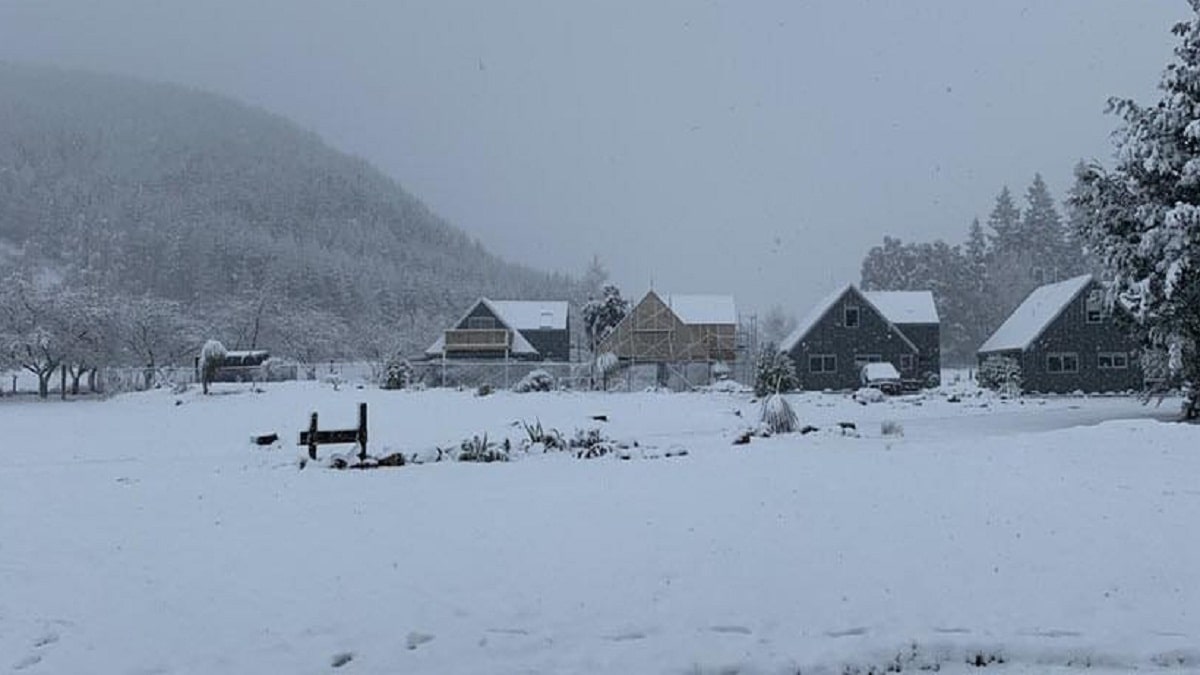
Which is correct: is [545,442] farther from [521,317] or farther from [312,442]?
[521,317]

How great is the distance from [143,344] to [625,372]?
3433 cm

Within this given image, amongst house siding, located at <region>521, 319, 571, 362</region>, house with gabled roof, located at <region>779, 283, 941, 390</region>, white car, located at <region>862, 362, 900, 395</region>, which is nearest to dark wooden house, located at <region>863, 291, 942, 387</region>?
house with gabled roof, located at <region>779, 283, 941, 390</region>

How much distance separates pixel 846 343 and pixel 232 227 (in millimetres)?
91871

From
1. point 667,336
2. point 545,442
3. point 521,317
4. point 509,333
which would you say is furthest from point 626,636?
point 521,317

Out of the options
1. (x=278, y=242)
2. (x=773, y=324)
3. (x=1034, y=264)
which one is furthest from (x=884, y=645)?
(x=278, y=242)

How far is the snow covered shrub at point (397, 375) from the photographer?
40875 millimetres

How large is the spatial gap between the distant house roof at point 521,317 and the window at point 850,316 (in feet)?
65.1

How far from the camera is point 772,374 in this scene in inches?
1540

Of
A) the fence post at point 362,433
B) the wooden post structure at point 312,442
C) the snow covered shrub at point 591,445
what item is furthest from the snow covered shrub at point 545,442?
the wooden post structure at point 312,442

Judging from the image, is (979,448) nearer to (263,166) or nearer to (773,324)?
(773,324)

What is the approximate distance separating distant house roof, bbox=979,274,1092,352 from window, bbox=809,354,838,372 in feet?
28.7

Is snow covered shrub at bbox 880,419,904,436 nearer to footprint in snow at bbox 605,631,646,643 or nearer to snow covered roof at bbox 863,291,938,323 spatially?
footprint in snow at bbox 605,631,646,643

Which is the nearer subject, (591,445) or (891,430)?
(591,445)

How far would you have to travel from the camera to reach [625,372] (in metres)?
51.4
